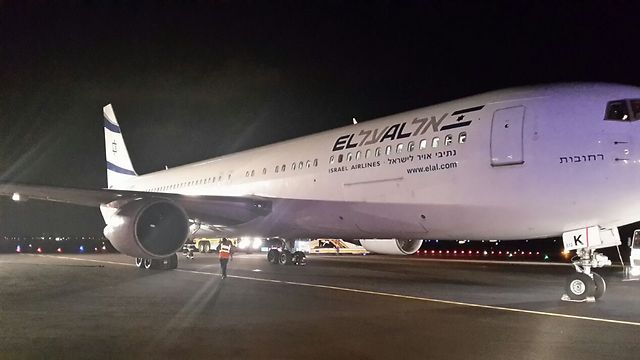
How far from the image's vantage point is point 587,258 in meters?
11.4

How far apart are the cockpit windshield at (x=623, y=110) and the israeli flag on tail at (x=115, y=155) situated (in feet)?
81.4

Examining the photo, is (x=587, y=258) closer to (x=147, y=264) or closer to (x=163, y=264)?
(x=163, y=264)

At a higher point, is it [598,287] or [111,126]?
[111,126]

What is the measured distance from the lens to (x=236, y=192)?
813 inches

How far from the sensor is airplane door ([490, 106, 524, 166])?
11.7m

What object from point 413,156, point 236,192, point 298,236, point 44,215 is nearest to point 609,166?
point 413,156

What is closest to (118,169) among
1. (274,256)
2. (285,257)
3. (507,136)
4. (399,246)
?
(274,256)

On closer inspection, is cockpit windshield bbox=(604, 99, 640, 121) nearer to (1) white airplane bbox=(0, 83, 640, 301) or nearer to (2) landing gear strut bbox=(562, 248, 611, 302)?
(1) white airplane bbox=(0, 83, 640, 301)

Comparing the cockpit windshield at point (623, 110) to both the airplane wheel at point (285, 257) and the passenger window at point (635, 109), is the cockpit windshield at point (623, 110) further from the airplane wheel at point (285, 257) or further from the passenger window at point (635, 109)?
the airplane wheel at point (285, 257)

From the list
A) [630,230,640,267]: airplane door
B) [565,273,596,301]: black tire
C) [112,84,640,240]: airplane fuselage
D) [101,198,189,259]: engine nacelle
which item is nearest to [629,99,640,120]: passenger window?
[112,84,640,240]: airplane fuselage

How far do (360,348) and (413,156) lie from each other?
23.2ft

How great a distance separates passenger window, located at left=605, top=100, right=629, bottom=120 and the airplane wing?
31.7 ft

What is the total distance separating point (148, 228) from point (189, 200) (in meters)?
1.72

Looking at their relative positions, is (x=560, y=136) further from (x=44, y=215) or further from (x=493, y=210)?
(x=44, y=215)
